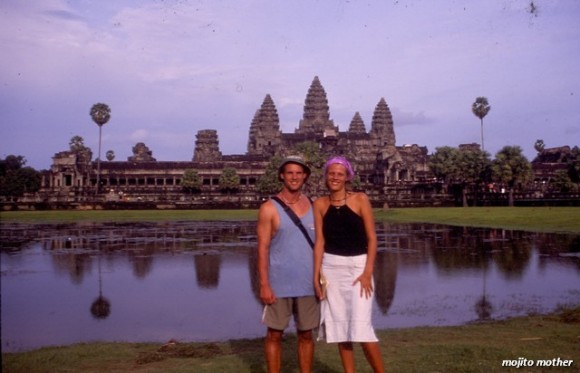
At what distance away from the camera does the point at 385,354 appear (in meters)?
8.30

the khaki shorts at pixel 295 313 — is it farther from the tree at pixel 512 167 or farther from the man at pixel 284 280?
the tree at pixel 512 167

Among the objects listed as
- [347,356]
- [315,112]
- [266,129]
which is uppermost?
[315,112]

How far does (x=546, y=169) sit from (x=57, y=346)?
349 feet

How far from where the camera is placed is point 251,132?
134625 mm

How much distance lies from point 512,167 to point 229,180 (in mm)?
41727

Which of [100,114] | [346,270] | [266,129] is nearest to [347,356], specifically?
[346,270]

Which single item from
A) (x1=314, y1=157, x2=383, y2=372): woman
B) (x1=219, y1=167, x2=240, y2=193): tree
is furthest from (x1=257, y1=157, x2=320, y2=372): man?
(x1=219, y1=167, x2=240, y2=193): tree

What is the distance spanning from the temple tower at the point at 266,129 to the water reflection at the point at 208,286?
97.3 meters

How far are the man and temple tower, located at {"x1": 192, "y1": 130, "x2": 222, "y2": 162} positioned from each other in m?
116

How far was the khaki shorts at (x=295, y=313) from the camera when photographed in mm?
6574

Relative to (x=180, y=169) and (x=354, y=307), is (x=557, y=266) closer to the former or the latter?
(x=354, y=307)

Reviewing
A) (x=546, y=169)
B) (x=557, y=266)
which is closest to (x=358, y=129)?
(x=546, y=169)

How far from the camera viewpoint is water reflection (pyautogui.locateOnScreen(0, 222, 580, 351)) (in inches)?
444

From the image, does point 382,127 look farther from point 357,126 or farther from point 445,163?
point 445,163
